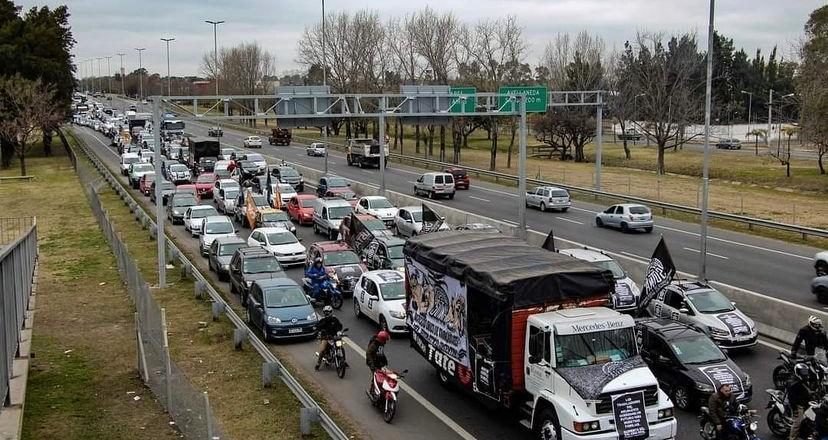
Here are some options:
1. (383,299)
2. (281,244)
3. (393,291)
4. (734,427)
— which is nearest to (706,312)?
(734,427)

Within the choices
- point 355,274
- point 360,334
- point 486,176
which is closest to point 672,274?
point 360,334

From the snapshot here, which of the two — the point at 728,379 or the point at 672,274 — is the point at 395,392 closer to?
the point at 728,379

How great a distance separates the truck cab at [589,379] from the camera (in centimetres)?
1153

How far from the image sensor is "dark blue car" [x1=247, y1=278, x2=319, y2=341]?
19234 mm

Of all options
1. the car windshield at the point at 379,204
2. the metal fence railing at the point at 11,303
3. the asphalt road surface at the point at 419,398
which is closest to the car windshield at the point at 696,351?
the asphalt road surface at the point at 419,398

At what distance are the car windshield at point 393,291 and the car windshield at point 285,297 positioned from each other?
1955mm

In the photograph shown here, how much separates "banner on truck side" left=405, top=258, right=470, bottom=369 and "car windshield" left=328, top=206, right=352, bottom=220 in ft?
58.5

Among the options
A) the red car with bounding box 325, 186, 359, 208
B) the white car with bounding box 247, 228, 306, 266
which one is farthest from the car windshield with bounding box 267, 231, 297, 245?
the red car with bounding box 325, 186, 359, 208

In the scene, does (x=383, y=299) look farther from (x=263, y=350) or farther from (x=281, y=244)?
(x=281, y=244)

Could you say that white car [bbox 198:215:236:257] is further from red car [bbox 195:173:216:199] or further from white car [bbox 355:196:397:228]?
red car [bbox 195:173:216:199]

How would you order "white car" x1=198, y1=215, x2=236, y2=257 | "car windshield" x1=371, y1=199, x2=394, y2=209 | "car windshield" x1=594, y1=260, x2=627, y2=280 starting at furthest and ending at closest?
1. "car windshield" x1=371, y1=199, x2=394, y2=209
2. "white car" x1=198, y1=215, x2=236, y2=257
3. "car windshield" x1=594, y1=260, x2=627, y2=280

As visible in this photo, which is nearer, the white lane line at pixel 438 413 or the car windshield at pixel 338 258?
the white lane line at pixel 438 413

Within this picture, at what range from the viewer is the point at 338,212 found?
34.7 metres

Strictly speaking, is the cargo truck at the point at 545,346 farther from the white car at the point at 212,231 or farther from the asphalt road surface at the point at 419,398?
the white car at the point at 212,231
